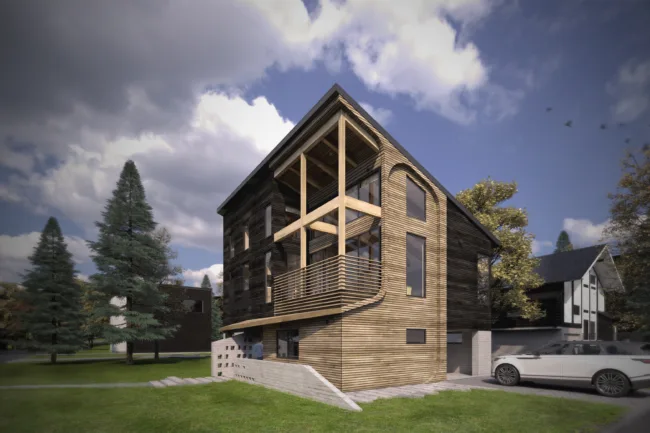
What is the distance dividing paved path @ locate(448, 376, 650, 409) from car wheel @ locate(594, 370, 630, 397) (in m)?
0.19

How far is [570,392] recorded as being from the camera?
1312cm

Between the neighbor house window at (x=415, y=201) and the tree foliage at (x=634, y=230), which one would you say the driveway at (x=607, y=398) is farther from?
the neighbor house window at (x=415, y=201)

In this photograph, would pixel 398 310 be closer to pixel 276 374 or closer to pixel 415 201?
pixel 415 201

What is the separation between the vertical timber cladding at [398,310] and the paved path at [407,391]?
0.36m

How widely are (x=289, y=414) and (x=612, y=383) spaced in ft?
31.2

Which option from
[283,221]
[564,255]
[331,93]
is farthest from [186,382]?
[564,255]

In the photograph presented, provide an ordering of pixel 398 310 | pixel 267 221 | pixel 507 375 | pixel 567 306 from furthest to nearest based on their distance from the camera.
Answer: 1. pixel 567 306
2. pixel 267 221
3. pixel 398 310
4. pixel 507 375

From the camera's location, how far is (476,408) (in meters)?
10.6

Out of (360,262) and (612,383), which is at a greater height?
(360,262)

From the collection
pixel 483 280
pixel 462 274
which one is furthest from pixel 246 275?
pixel 483 280

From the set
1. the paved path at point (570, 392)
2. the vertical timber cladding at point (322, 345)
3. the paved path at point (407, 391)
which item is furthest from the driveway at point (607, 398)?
the vertical timber cladding at point (322, 345)

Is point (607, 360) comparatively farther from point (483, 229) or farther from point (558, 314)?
point (558, 314)

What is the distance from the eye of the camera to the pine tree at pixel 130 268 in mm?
26047

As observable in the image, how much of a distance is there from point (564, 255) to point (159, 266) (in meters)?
28.0
